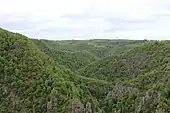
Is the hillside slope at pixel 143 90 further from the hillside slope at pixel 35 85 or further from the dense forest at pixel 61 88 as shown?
the hillside slope at pixel 35 85

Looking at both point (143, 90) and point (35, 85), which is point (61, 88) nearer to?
point (35, 85)

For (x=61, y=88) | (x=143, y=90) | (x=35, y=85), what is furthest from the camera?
(x=143, y=90)

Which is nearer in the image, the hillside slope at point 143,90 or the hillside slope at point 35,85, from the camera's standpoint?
the hillside slope at point 143,90

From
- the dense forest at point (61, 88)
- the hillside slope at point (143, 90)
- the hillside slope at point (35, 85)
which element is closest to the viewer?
the hillside slope at point (143, 90)

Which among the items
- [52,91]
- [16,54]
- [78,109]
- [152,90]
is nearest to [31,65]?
[16,54]

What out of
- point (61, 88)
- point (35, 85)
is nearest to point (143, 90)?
point (61, 88)

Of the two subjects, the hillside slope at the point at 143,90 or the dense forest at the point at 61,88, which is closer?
the hillside slope at the point at 143,90

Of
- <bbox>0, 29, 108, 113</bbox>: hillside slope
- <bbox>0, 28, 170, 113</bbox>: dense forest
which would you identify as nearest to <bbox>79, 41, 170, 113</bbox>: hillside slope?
<bbox>0, 28, 170, 113</bbox>: dense forest

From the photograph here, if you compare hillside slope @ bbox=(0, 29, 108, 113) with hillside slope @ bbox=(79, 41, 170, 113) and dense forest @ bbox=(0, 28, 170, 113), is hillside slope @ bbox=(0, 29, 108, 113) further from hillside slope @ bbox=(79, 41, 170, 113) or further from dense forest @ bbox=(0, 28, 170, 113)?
hillside slope @ bbox=(79, 41, 170, 113)

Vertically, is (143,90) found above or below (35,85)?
below

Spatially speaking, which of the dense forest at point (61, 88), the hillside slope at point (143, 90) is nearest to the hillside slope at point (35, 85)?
the dense forest at point (61, 88)

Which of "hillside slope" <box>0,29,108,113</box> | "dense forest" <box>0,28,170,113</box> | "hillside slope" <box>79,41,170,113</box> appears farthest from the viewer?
"hillside slope" <box>0,29,108,113</box>

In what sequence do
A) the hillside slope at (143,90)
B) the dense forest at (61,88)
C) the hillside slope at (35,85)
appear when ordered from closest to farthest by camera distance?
the hillside slope at (143,90) < the dense forest at (61,88) < the hillside slope at (35,85)

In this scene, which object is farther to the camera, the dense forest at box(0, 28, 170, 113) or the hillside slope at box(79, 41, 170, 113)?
the dense forest at box(0, 28, 170, 113)
